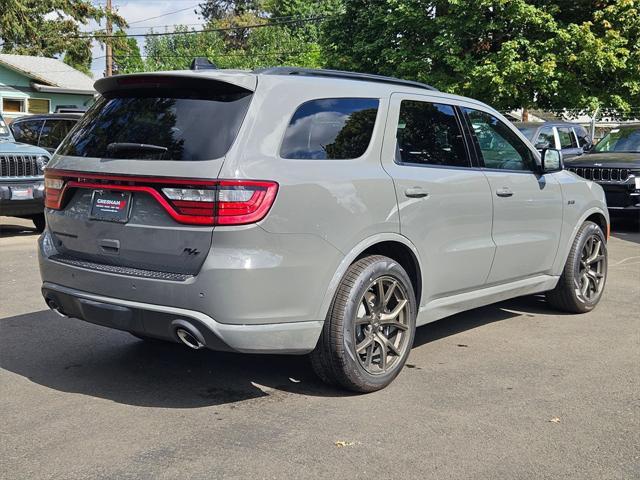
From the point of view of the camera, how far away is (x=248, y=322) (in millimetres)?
3984

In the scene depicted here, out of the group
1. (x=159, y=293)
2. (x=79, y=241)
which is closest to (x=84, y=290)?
(x=79, y=241)

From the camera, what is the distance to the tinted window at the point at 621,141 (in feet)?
46.1

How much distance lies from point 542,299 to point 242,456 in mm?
4672

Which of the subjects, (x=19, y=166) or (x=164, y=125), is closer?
(x=164, y=125)

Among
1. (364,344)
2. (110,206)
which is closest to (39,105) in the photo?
(110,206)

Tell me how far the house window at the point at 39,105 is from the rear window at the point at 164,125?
118 feet

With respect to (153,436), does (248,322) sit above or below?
above

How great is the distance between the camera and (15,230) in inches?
510

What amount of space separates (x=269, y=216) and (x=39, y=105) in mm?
37470

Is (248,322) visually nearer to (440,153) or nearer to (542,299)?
(440,153)

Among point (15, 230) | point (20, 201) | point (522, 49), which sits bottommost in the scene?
point (15, 230)

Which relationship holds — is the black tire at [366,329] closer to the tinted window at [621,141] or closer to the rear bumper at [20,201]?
the rear bumper at [20,201]

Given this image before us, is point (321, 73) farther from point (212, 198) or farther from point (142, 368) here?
point (142, 368)

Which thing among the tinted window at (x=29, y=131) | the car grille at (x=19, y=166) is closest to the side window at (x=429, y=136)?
the car grille at (x=19, y=166)
